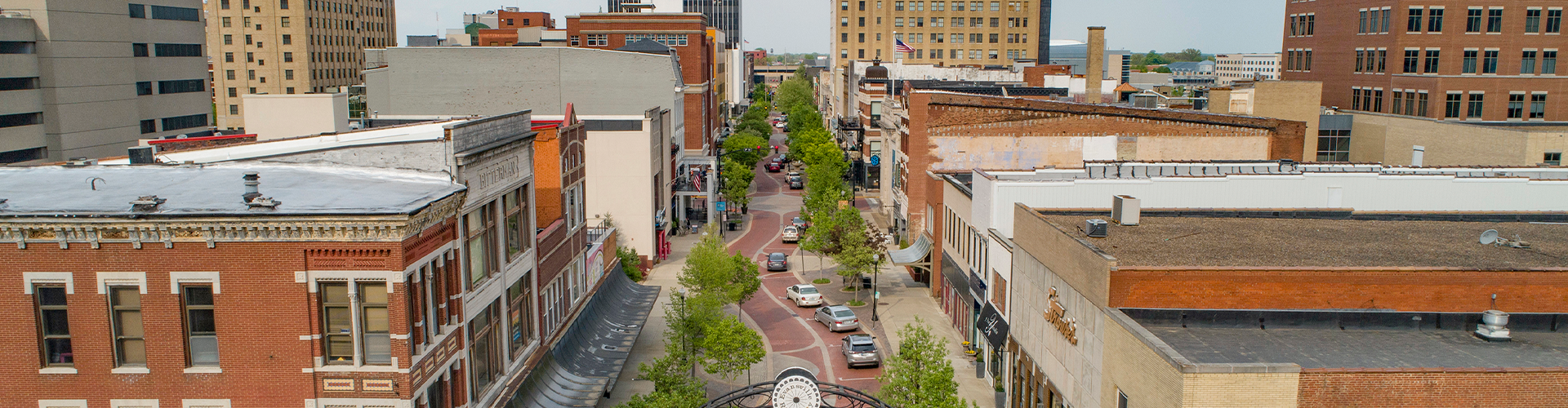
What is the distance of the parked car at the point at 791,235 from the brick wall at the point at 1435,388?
53061 millimetres

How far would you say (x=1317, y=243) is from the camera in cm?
2873

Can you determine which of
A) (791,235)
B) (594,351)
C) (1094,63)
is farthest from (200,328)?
(1094,63)

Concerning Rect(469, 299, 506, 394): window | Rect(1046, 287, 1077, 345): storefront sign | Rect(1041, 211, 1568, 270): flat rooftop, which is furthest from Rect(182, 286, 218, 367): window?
Rect(1041, 211, 1568, 270): flat rooftop

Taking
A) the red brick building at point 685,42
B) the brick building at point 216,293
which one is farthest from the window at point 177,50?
the brick building at point 216,293

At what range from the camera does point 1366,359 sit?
21781 mm

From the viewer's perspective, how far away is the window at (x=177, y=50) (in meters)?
80.9

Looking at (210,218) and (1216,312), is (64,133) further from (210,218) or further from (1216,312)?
(1216,312)

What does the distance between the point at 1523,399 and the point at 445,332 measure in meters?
21.4

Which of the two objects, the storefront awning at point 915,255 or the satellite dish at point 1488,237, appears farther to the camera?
the storefront awning at point 915,255

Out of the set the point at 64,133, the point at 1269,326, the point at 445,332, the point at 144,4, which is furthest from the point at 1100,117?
the point at 144,4

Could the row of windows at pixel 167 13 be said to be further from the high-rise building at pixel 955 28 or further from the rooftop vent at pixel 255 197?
the high-rise building at pixel 955 28

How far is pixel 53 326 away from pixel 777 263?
44.6 m

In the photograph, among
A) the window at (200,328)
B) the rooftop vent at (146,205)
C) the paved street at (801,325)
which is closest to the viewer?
the rooftop vent at (146,205)

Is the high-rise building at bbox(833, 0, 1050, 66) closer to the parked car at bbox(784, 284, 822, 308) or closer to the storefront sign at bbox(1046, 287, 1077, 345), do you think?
the parked car at bbox(784, 284, 822, 308)
